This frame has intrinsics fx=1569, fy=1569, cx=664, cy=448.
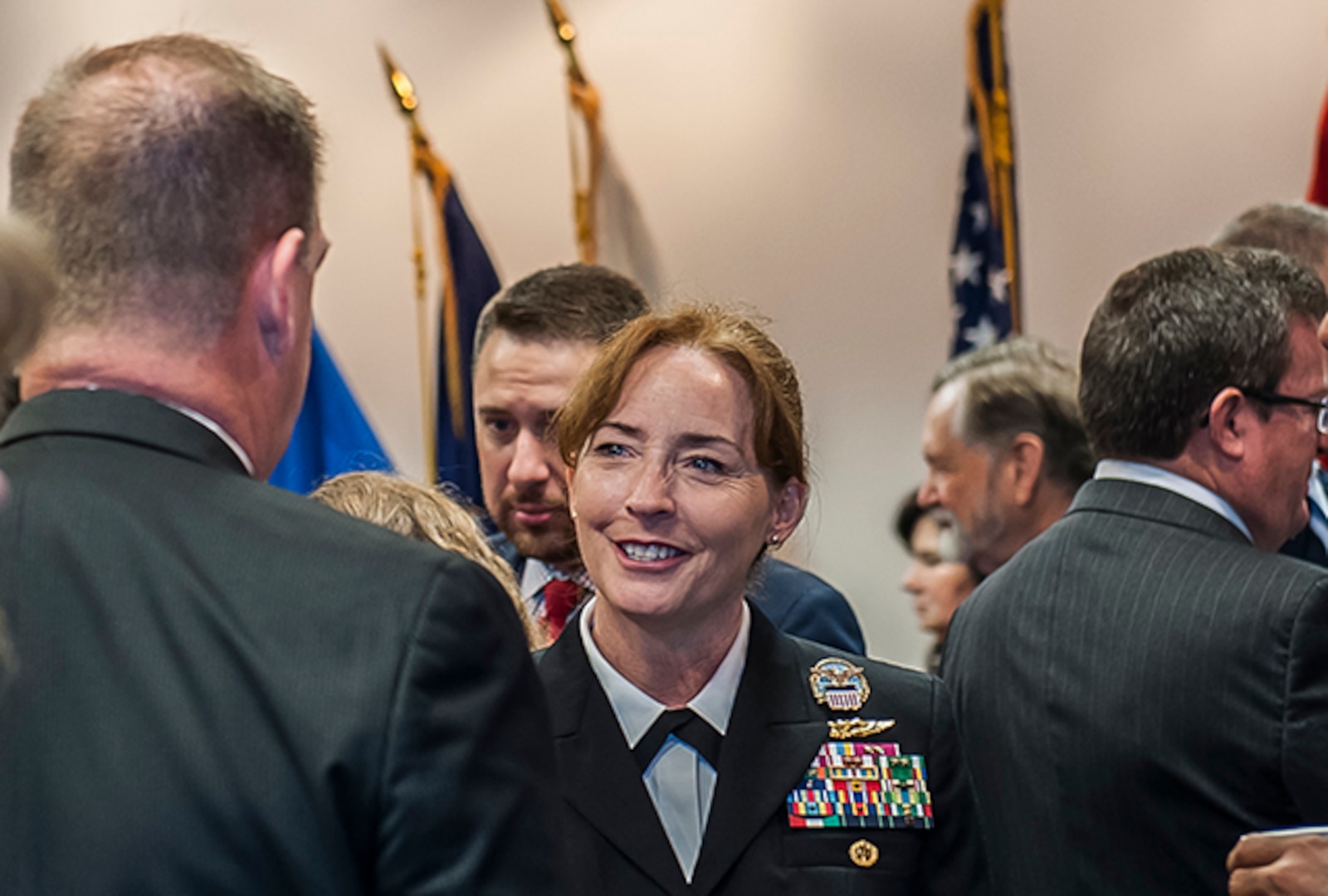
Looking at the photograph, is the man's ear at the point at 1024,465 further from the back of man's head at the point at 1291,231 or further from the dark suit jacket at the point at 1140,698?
the dark suit jacket at the point at 1140,698

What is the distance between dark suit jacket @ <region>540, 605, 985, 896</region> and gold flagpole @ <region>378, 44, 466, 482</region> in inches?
108

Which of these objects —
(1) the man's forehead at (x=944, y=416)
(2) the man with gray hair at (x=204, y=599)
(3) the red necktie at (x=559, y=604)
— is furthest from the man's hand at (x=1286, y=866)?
(1) the man's forehead at (x=944, y=416)

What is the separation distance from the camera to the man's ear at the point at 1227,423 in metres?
2.12

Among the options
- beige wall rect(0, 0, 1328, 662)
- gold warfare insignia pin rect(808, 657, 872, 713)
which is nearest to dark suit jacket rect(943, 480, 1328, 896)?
gold warfare insignia pin rect(808, 657, 872, 713)

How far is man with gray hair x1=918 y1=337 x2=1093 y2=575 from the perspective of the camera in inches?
128

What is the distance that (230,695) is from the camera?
1.11m

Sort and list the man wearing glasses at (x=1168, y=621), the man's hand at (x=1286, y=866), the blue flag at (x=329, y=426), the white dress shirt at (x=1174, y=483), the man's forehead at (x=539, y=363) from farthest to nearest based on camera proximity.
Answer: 1. the blue flag at (x=329, y=426)
2. the man's forehead at (x=539, y=363)
3. the white dress shirt at (x=1174, y=483)
4. the man wearing glasses at (x=1168, y=621)
5. the man's hand at (x=1286, y=866)

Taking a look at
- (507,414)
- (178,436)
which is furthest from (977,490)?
(178,436)

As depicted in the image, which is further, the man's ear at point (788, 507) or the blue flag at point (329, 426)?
the blue flag at point (329, 426)

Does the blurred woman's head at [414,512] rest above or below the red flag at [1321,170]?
below

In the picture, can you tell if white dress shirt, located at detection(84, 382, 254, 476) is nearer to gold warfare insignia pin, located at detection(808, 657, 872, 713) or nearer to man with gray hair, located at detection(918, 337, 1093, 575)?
gold warfare insignia pin, located at detection(808, 657, 872, 713)

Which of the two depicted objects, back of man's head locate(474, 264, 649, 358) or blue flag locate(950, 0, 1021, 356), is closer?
back of man's head locate(474, 264, 649, 358)

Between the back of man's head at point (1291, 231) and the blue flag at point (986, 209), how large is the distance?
108 cm

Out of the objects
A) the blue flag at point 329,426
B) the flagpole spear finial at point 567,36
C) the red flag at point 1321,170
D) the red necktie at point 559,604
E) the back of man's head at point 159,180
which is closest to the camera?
the back of man's head at point 159,180
